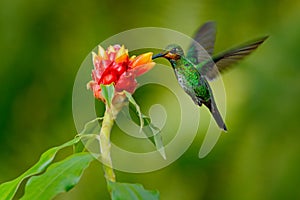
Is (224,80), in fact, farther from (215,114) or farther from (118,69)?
(118,69)

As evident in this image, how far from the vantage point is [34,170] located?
83 centimetres

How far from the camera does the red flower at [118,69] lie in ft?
2.72

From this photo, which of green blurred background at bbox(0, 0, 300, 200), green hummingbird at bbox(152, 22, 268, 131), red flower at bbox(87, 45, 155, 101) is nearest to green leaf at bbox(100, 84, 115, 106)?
red flower at bbox(87, 45, 155, 101)

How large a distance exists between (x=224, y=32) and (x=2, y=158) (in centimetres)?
119

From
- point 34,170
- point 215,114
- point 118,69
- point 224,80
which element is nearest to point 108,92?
point 118,69

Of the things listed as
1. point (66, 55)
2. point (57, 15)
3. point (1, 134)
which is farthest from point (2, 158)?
point (57, 15)

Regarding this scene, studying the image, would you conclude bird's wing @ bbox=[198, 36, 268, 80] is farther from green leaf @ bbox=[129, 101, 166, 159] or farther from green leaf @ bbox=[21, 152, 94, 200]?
green leaf @ bbox=[21, 152, 94, 200]

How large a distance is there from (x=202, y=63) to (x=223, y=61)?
0.16 ft

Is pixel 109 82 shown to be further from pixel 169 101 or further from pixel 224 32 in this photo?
pixel 224 32

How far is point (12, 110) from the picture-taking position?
2707 millimetres

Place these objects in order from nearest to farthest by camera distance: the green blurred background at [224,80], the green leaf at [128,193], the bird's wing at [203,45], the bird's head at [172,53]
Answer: the green leaf at [128,193] < the bird's head at [172,53] < the bird's wing at [203,45] < the green blurred background at [224,80]

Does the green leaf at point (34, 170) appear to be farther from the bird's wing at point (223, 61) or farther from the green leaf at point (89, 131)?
the bird's wing at point (223, 61)

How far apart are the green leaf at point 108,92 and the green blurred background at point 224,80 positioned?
1.63m

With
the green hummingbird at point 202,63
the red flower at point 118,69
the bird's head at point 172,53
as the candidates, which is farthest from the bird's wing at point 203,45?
the red flower at point 118,69
